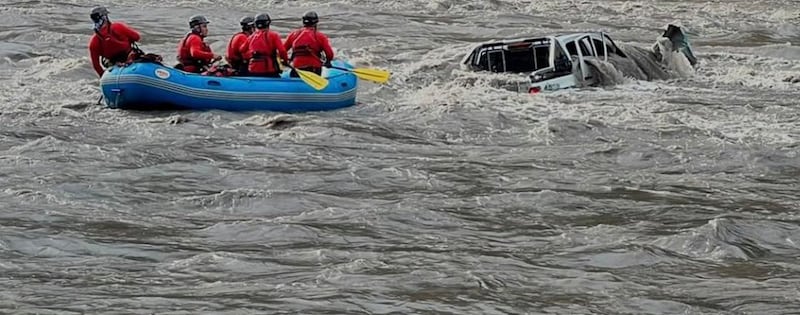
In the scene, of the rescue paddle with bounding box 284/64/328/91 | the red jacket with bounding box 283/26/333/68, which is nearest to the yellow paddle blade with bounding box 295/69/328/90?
the rescue paddle with bounding box 284/64/328/91

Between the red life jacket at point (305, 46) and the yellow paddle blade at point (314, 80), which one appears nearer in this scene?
the yellow paddle blade at point (314, 80)

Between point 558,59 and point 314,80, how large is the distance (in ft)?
12.4

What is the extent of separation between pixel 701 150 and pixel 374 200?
161 inches

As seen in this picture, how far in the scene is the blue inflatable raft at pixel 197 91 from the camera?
1578cm

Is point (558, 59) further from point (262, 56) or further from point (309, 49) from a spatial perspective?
point (262, 56)

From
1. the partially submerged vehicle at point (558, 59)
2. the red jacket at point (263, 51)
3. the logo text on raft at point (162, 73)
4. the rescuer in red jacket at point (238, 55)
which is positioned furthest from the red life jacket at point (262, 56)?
the partially submerged vehicle at point (558, 59)

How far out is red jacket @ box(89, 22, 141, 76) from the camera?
16.6m

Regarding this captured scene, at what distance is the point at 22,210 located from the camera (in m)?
10.6

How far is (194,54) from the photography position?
16344mm

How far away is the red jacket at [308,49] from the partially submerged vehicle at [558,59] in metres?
2.63

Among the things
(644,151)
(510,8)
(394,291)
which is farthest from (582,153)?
(510,8)

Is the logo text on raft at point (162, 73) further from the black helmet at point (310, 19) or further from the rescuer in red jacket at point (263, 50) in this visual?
the black helmet at point (310, 19)

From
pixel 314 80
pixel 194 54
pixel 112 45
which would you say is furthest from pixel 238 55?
pixel 112 45

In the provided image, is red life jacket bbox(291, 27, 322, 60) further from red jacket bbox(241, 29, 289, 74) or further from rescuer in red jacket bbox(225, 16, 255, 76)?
rescuer in red jacket bbox(225, 16, 255, 76)
